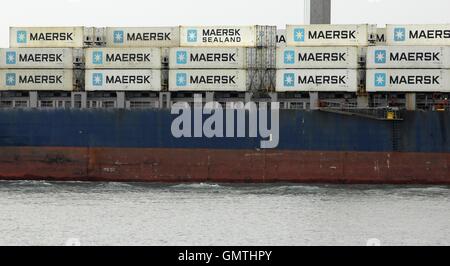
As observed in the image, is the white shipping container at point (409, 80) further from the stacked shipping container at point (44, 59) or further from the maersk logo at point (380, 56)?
the stacked shipping container at point (44, 59)

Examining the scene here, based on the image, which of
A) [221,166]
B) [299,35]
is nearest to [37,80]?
[221,166]

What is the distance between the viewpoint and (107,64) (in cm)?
4844

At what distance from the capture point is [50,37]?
49469mm

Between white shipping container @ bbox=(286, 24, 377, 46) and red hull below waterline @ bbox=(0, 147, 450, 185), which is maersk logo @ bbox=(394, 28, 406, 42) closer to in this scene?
white shipping container @ bbox=(286, 24, 377, 46)

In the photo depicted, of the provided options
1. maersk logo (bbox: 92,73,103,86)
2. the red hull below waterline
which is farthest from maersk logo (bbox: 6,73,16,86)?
maersk logo (bbox: 92,73,103,86)

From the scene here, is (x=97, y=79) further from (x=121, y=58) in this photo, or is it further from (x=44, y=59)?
(x=44, y=59)

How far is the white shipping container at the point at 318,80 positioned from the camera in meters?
46.4

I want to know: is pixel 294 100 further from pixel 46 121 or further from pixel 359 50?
pixel 46 121

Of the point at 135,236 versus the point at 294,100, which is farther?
the point at 294,100

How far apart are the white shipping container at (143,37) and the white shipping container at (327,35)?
672 centimetres

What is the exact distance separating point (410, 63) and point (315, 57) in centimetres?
508

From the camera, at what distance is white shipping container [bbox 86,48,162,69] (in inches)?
1890

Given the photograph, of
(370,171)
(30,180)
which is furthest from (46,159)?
(370,171)

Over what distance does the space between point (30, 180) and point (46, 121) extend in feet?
11.2
